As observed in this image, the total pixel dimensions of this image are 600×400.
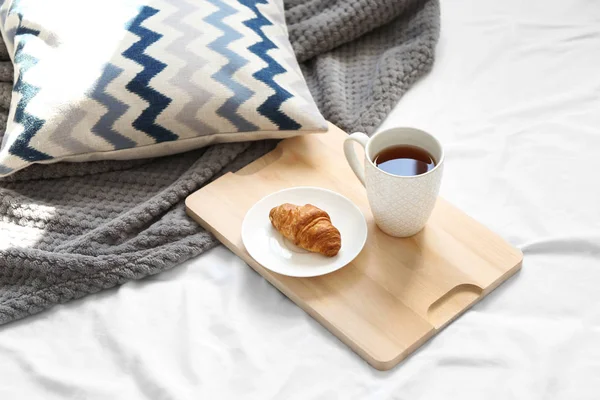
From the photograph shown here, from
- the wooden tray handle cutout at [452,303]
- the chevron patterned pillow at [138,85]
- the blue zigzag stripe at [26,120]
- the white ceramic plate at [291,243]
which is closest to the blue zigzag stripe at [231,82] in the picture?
the chevron patterned pillow at [138,85]

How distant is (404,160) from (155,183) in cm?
35

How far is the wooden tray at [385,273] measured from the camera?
0.83 metres

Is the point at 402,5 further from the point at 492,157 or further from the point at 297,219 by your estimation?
the point at 297,219

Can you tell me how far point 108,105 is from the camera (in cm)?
99

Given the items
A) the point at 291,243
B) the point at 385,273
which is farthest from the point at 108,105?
the point at 385,273

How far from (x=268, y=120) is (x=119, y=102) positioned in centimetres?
20

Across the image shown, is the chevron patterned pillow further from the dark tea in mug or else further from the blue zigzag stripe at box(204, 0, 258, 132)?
the dark tea in mug

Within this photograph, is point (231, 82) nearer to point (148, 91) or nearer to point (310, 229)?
point (148, 91)

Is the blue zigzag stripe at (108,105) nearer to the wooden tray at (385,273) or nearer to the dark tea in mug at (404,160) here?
the wooden tray at (385,273)

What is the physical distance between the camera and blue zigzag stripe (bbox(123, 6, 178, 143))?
3.28 ft

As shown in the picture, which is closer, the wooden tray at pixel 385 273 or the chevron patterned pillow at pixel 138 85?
the wooden tray at pixel 385 273

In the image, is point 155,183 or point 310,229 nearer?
point 310,229

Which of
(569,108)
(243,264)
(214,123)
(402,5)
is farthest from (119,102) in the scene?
(569,108)

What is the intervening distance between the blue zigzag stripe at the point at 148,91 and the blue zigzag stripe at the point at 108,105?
2cm
